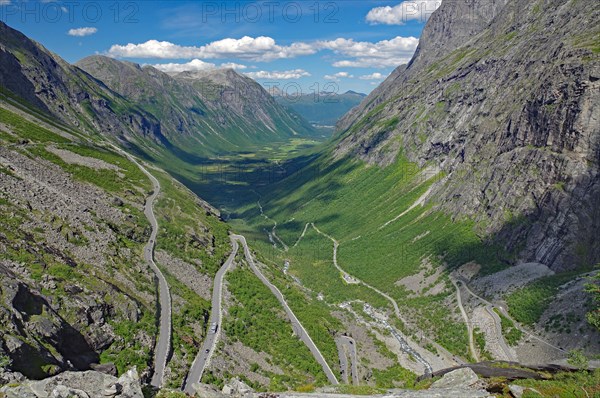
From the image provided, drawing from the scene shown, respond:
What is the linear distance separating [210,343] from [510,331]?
199 feet

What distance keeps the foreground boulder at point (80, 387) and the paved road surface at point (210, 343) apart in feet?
37.6

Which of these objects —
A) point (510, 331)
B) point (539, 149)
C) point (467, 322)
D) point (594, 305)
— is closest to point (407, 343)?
point (467, 322)

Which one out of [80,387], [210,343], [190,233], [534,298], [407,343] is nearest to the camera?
[80,387]

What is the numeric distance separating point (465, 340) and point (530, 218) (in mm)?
45894

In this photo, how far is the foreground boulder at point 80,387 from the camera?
2702 cm

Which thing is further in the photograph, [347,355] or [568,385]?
[347,355]

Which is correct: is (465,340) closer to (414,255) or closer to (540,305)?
(540,305)

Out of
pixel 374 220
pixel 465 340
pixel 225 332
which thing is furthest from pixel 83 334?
pixel 374 220

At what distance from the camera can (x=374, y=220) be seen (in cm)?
18238

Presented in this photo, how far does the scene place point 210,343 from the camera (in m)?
64.5

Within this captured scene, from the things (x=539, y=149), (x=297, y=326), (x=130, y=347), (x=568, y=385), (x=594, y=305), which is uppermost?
(x=539, y=149)

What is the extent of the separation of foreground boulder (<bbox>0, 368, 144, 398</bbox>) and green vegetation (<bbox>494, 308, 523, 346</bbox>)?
76549mm

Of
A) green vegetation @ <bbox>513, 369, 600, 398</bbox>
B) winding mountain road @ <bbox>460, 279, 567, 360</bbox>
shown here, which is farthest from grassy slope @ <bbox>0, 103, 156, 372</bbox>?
winding mountain road @ <bbox>460, 279, 567, 360</bbox>

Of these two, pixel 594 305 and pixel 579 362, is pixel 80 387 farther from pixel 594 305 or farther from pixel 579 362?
pixel 594 305
